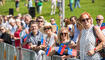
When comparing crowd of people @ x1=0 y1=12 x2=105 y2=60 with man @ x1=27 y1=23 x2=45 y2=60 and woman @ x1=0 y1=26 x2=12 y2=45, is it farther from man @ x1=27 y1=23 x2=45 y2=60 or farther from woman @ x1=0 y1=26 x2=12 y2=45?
woman @ x1=0 y1=26 x2=12 y2=45

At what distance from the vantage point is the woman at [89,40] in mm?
5250

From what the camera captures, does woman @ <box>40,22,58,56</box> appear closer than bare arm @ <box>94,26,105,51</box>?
No

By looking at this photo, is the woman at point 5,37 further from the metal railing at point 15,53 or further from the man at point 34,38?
the man at point 34,38

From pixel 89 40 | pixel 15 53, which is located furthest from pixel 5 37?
pixel 89 40

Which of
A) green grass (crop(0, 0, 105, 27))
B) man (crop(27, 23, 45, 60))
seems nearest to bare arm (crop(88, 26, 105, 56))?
man (crop(27, 23, 45, 60))

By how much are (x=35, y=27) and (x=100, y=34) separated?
8.73ft

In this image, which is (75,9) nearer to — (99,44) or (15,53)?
(15,53)

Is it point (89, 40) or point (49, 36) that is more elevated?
point (89, 40)

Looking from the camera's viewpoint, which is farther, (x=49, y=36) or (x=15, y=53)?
(x=15, y=53)

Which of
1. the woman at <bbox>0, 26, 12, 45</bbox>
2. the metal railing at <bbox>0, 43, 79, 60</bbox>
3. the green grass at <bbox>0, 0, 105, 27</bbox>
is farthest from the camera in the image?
the green grass at <bbox>0, 0, 105, 27</bbox>

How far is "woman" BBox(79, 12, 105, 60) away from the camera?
207 inches

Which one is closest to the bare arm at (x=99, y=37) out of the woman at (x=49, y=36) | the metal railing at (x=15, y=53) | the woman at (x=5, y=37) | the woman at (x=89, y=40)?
the woman at (x=89, y=40)

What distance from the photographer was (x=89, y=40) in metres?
5.50

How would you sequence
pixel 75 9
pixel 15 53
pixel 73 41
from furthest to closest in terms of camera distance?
pixel 75 9 < pixel 15 53 < pixel 73 41
